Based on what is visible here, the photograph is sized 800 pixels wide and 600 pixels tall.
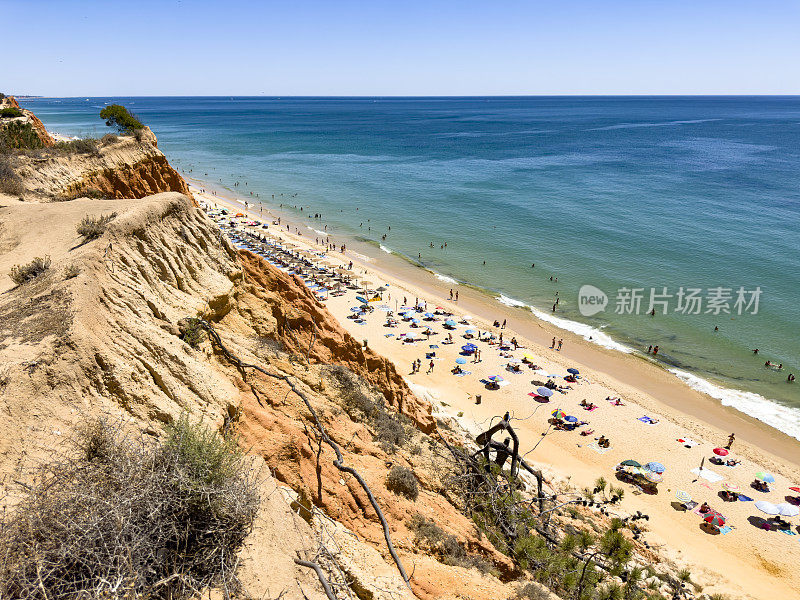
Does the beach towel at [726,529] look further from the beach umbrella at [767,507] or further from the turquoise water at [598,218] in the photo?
the turquoise water at [598,218]

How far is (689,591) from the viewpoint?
1563 cm

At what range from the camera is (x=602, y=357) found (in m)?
34.2

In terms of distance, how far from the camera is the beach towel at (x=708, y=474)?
2294cm

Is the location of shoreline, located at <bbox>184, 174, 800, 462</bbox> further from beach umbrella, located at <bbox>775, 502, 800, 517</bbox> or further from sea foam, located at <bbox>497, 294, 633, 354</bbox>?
beach umbrella, located at <bbox>775, 502, 800, 517</bbox>

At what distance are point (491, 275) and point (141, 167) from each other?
32.9 meters

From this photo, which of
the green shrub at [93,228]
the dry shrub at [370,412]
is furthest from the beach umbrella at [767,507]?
the green shrub at [93,228]

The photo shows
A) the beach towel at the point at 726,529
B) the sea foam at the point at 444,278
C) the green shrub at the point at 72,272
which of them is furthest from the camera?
the sea foam at the point at 444,278

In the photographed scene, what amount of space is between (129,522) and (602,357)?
3438 cm

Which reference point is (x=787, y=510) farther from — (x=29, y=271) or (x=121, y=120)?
(x=121, y=120)

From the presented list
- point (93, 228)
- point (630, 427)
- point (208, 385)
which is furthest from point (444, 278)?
point (208, 385)

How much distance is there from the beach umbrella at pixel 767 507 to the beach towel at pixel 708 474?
1986 mm

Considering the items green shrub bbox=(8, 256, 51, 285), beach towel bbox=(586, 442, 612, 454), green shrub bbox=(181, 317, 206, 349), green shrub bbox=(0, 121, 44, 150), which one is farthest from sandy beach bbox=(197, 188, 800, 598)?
green shrub bbox=(0, 121, 44, 150)

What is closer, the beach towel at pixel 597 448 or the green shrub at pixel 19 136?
the beach towel at pixel 597 448

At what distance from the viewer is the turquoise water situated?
1431 inches
